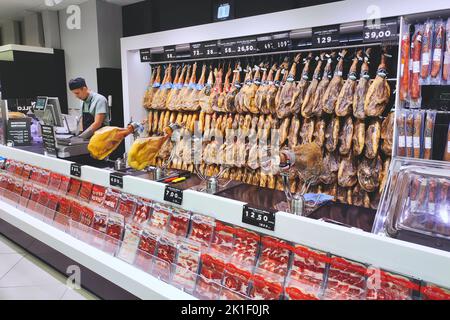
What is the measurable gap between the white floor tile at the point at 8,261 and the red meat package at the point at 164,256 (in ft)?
5.75

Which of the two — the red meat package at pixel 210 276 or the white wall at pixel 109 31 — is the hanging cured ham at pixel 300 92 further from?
the white wall at pixel 109 31

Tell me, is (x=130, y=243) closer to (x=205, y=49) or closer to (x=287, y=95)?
(x=287, y=95)

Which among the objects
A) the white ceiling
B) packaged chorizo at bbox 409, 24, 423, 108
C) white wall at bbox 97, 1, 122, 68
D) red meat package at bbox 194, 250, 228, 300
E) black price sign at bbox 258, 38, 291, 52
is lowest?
red meat package at bbox 194, 250, 228, 300

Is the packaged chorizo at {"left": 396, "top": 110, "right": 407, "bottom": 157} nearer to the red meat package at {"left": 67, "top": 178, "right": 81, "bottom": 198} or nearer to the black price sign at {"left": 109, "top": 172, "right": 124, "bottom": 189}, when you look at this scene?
the black price sign at {"left": 109, "top": 172, "right": 124, "bottom": 189}

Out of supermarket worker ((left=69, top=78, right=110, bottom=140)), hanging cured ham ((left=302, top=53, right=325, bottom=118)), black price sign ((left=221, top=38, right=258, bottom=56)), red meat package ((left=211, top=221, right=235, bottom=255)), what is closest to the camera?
red meat package ((left=211, top=221, right=235, bottom=255))

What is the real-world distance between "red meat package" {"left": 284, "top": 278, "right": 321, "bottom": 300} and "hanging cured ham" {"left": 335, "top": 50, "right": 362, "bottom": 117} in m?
2.23

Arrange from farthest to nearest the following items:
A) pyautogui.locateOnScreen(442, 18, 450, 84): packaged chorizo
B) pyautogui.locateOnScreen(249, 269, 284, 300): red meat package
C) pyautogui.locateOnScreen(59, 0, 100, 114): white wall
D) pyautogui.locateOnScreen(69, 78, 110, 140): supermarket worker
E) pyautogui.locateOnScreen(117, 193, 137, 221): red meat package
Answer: pyautogui.locateOnScreen(59, 0, 100, 114): white wall
pyautogui.locateOnScreen(69, 78, 110, 140): supermarket worker
pyautogui.locateOnScreen(442, 18, 450, 84): packaged chorizo
pyautogui.locateOnScreen(117, 193, 137, 221): red meat package
pyautogui.locateOnScreen(249, 269, 284, 300): red meat package

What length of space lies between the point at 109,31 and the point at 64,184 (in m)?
4.58

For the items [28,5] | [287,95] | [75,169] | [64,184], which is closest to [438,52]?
[287,95]

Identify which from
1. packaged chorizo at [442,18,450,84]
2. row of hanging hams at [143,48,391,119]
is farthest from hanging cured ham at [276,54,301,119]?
packaged chorizo at [442,18,450,84]

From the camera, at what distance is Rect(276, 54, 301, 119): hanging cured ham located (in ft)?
11.9

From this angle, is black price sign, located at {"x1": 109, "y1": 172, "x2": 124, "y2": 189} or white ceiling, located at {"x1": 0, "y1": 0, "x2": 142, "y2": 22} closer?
black price sign, located at {"x1": 109, "y1": 172, "x2": 124, "y2": 189}
